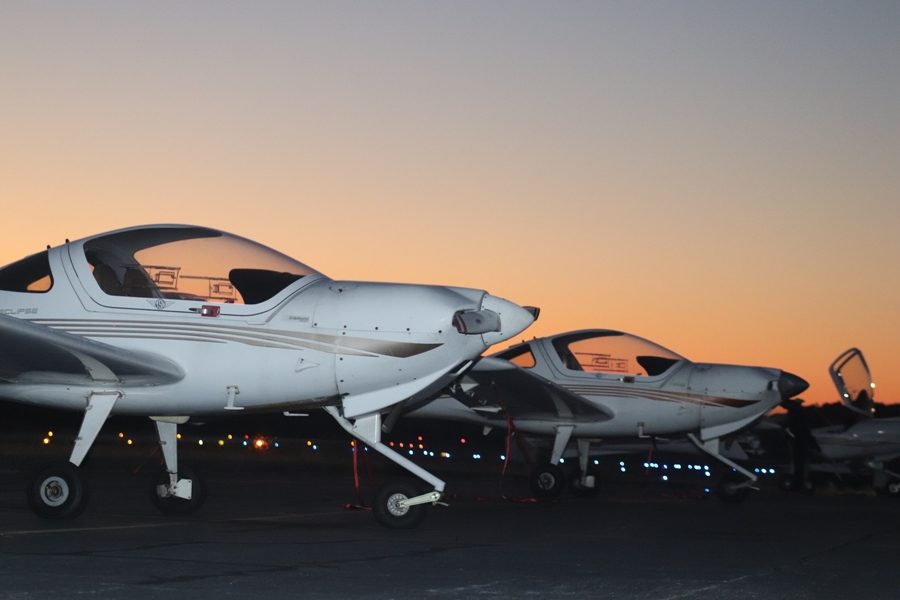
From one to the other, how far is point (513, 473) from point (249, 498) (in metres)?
15.6

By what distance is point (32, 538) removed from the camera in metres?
8.38

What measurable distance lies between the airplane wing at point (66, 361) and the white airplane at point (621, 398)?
6.80m

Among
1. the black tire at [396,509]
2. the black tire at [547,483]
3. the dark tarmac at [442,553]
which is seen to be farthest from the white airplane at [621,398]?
the black tire at [396,509]

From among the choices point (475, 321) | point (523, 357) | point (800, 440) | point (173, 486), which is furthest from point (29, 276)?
point (800, 440)

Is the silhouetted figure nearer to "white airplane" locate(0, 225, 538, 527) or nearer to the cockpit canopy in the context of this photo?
the cockpit canopy

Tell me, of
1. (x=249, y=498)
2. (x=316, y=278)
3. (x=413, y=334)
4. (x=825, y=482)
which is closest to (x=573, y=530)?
(x=413, y=334)

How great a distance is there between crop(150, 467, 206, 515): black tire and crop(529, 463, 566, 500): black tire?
6475 millimetres

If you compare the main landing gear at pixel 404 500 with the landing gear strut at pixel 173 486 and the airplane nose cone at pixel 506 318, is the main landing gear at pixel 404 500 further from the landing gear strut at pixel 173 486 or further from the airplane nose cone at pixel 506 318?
the landing gear strut at pixel 173 486

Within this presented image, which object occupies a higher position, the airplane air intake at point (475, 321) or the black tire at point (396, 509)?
the airplane air intake at point (475, 321)

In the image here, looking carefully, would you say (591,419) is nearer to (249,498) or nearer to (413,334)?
(249,498)

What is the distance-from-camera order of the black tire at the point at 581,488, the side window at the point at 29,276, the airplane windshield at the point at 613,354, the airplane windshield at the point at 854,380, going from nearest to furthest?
the side window at the point at 29,276
the airplane windshield at the point at 613,354
the black tire at the point at 581,488
the airplane windshield at the point at 854,380

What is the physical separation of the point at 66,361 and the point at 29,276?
110 cm

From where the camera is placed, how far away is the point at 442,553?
8078mm

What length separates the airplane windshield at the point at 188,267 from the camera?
33.7ft
